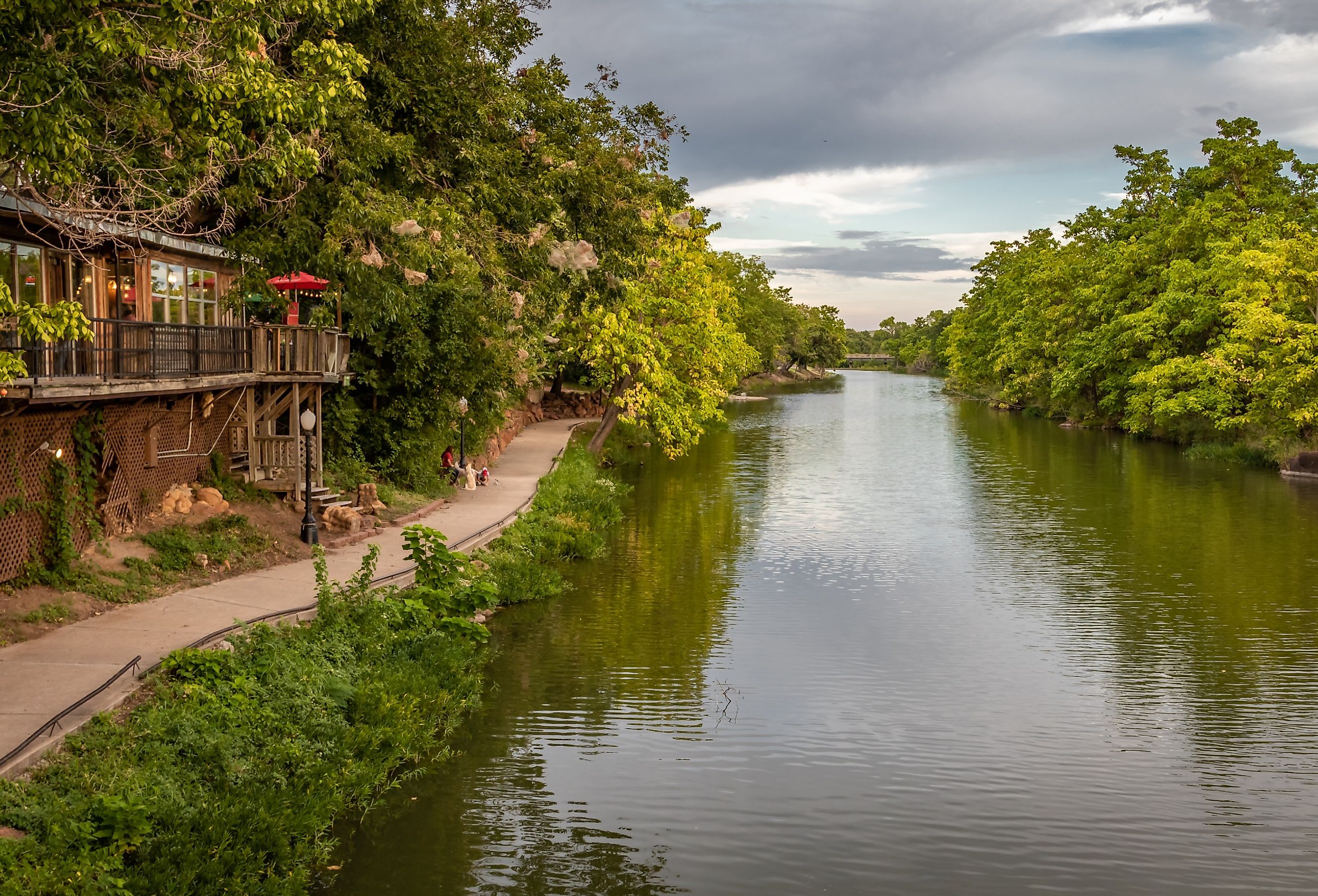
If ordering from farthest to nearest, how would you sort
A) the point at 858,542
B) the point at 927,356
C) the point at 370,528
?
the point at 927,356 → the point at 858,542 → the point at 370,528

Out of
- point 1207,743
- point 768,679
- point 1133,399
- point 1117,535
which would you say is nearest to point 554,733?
point 768,679

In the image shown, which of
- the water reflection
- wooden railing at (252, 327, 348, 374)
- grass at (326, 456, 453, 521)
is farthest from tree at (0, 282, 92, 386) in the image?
grass at (326, 456, 453, 521)

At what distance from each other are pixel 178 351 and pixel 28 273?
9.52 feet

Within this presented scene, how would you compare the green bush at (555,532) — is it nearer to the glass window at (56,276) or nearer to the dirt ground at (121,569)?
the dirt ground at (121,569)

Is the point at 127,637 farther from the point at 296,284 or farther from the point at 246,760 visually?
the point at 296,284

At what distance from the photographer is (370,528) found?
72.0 feet

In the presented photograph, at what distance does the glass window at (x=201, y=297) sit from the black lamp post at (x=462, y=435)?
20.6 ft

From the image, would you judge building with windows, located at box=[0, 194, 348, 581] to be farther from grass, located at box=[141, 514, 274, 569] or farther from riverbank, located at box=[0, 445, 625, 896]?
riverbank, located at box=[0, 445, 625, 896]

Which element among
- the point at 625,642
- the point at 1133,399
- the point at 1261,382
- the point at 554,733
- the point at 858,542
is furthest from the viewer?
the point at 1133,399

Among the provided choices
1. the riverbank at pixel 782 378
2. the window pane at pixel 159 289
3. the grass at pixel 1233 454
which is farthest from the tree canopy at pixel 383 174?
the riverbank at pixel 782 378

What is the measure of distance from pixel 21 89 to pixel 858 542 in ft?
72.1

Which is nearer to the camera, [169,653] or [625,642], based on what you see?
[169,653]

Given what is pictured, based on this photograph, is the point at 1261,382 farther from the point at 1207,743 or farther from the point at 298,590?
the point at 298,590

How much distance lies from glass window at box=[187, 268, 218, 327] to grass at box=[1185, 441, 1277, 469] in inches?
1570
